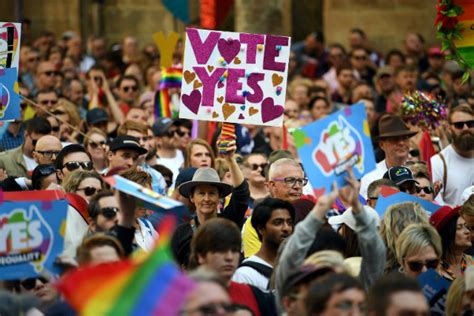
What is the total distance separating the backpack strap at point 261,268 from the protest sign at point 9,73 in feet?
12.3

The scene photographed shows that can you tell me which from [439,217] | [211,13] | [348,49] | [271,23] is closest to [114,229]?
[439,217]

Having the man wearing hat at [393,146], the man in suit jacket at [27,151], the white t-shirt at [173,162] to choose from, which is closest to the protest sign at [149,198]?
the man wearing hat at [393,146]

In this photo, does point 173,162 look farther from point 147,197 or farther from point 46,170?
point 147,197

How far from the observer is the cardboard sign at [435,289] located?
957cm

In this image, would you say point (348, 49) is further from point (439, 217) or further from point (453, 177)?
point (439, 217)

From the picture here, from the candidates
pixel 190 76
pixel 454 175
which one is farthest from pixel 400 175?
pixel 190 76

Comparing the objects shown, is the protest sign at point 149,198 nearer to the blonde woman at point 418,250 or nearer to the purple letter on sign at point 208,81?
the blonde woman at point 418,250

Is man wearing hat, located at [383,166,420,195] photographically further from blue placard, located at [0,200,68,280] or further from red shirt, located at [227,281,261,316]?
blue placard, located at [0,200,68,280]

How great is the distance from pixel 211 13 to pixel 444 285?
353 inches

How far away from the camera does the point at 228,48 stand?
12375mm

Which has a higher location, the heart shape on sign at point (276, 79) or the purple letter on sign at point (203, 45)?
the purple letter on sign at point (203, 45)

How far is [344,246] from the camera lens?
10.2m

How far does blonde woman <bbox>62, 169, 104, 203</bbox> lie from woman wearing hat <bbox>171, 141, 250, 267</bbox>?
1.98 feet

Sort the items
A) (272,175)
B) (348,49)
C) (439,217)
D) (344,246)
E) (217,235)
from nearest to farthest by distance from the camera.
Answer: (217,235) < (344,246) < (439,217) < (272,175) < (348,49)
